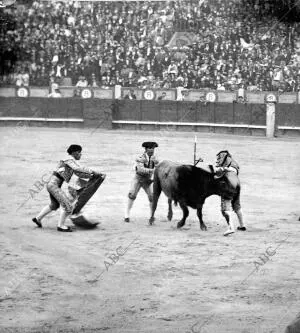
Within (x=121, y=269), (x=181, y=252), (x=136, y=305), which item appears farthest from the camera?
(x=181, y=252)

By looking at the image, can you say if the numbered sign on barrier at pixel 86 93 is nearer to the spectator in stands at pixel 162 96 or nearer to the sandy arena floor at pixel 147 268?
the spectator in stands at pixel 162 96

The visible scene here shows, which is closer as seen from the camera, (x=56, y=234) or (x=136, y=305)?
(x=136, y=305)

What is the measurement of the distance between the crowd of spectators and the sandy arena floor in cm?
1009

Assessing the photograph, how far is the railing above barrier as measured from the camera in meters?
25.4

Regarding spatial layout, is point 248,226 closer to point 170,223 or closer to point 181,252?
point 170,223

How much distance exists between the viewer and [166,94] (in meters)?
26.5

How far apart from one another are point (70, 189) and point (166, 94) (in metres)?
16.0

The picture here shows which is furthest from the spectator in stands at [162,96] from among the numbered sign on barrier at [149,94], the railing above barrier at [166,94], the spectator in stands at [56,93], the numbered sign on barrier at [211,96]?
the spectator in stands at [56,93]

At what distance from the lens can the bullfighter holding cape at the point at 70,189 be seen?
10.5 m

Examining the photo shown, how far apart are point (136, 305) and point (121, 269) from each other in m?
1.40

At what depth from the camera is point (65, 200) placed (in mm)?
10523

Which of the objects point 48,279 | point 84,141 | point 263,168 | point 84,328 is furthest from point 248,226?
point 84,141

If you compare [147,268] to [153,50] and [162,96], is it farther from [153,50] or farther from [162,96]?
[153,50]

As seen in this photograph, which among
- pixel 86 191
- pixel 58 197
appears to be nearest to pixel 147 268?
pixel 58 197
